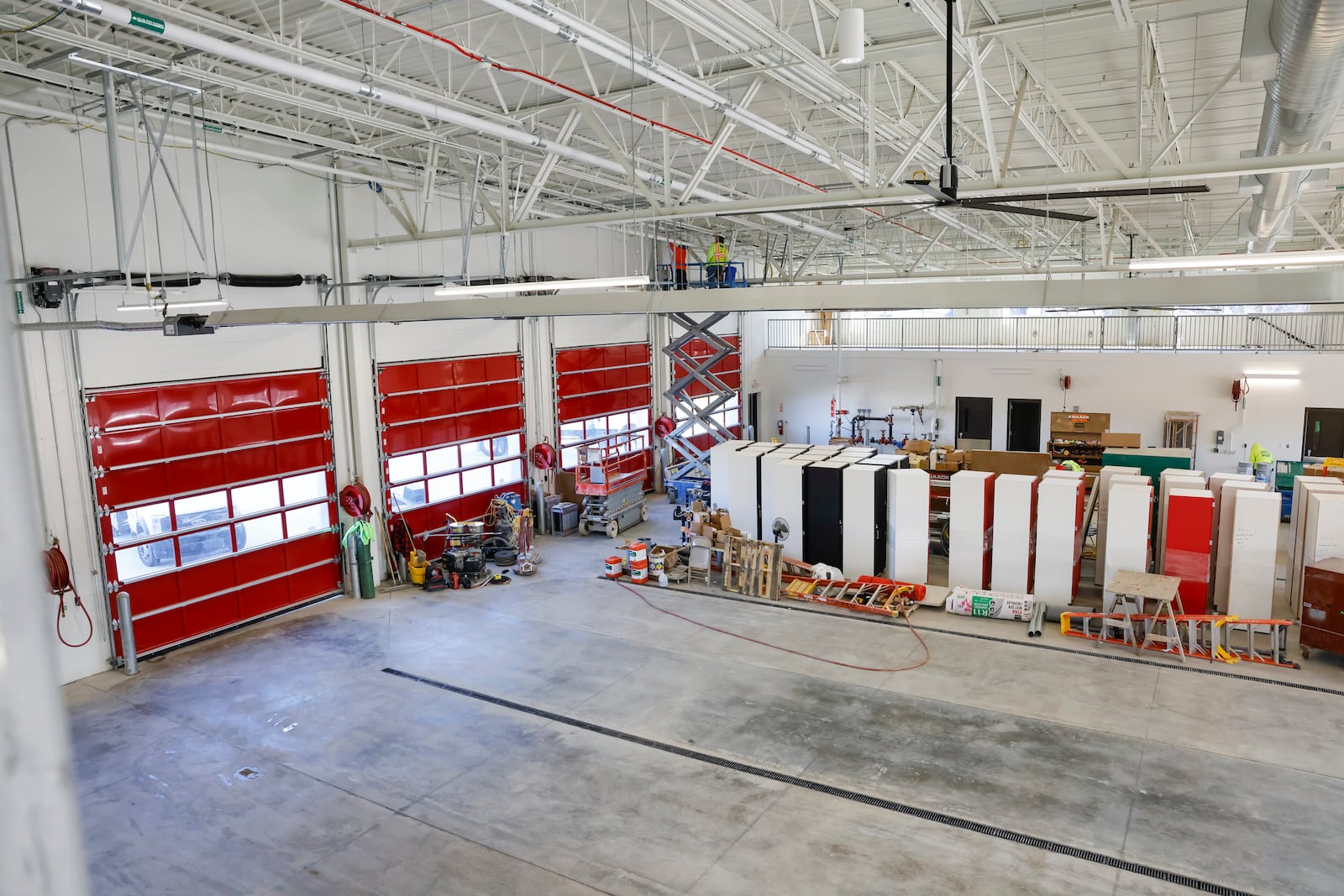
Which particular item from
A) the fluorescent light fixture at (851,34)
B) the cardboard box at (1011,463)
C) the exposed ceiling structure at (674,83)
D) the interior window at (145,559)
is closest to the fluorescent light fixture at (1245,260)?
the exposed ceiling structure at (674,83)

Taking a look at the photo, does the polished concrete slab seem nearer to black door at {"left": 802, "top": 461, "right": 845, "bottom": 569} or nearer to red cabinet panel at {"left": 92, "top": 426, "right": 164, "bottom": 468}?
black door at {"left": 802, "top": 461, "right": 845, "bottom": 569}

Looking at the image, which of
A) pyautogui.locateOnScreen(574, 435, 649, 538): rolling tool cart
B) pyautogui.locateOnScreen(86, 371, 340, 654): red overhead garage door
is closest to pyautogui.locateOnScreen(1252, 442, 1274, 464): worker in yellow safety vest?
pyautogui.locateOnScreen(574, 435, 649, 538): rolling tool cart

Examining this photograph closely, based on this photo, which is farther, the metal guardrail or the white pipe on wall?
the metal guardrail

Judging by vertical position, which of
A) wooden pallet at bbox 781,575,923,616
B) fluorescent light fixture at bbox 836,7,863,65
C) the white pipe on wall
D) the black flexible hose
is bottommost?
wooden pallet at bbox 781,575,923,616

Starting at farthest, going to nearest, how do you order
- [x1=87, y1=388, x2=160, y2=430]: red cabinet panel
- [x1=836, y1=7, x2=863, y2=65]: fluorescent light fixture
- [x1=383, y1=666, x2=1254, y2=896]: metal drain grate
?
[x1=87, y1=388, x2=160, y2=430]: red cabinet panel, [x1=383, y1=666, x2=1254, y2=896]: metal drain grate, [x1=836, y1=7, x2=863, y2=65]: fluorescent light fixture

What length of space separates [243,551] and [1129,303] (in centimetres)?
1236

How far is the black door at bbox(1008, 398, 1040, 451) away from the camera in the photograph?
23.7 m

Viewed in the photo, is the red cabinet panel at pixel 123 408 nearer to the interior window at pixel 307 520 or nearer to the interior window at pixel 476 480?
the interior window at pixel 307 520

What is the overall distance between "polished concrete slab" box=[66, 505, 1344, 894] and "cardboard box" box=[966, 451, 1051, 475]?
5.65 metres

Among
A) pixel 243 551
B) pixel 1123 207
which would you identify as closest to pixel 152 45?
pixel 243 551

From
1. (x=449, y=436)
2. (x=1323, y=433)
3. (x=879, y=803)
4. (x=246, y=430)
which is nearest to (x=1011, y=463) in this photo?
(x=1323, y=433)

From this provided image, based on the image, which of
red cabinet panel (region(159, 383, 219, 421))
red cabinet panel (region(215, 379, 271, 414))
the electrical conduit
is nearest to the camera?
the electrical conduit

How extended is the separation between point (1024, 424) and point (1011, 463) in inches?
296

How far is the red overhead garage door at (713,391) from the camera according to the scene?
80.9 ft
